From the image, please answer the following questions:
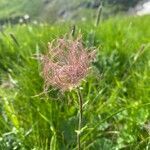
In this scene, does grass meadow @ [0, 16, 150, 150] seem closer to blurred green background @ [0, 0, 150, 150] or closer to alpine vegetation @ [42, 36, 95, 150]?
blurred green background @ [0, 0, 150, 150]

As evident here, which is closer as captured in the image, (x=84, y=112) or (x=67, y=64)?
(x=67, y=64)

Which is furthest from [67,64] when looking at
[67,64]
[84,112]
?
[84,112]

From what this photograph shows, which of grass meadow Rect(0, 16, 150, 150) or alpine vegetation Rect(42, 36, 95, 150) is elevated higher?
alpine vegetation Rect(42, 36, 95, 150)

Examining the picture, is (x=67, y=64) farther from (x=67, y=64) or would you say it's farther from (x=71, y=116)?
(x=71, y=116)

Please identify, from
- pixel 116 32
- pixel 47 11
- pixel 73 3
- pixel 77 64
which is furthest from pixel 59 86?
pixel 73 3

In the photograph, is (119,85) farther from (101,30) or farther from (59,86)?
(101,30)

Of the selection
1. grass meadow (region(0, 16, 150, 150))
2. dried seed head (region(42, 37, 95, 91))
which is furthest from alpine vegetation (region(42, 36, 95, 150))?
grass meadow (region(0, 16, 150, 150))

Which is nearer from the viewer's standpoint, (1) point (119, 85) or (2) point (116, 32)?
(1) point (119, 85)

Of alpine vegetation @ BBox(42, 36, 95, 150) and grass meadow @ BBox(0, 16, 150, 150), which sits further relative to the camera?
grass meadow @ BBox(0, 16, 150, 150)

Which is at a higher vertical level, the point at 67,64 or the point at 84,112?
the point at 67,64
